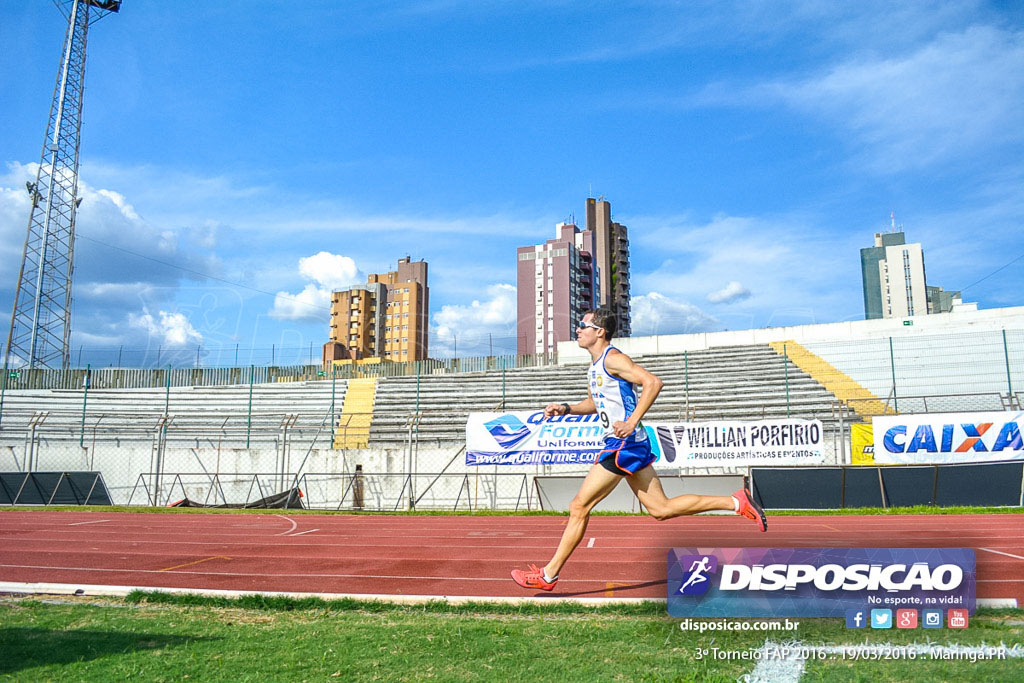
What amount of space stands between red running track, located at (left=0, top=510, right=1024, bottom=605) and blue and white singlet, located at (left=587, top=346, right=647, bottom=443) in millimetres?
1326

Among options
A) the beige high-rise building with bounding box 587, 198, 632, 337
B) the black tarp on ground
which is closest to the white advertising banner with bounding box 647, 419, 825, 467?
the black tarp on ground

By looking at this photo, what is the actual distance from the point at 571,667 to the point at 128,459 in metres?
22.4

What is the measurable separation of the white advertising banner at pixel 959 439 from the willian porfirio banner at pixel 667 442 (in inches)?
78.0

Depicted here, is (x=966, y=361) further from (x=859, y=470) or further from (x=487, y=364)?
(x=487, y=364)

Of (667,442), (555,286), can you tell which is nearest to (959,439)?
(667,442)

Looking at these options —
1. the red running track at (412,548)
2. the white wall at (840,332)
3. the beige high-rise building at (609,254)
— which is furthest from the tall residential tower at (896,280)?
the red running track at (412,548)

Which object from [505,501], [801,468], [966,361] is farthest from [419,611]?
[966,361]

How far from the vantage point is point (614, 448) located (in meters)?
5.07

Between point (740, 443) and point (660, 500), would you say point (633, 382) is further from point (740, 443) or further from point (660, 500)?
point (740, 443)

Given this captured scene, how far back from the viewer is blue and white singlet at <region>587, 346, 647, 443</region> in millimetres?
5086

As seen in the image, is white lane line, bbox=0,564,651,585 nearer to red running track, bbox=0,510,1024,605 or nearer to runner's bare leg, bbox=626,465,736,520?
red running track, bbox=0,510,1024,605

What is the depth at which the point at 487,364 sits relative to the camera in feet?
113

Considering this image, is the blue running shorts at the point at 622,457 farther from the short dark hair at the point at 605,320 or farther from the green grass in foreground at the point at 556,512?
the green grass in foreground at the point at 556,512

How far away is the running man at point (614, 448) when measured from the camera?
198 inches
